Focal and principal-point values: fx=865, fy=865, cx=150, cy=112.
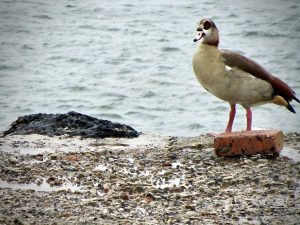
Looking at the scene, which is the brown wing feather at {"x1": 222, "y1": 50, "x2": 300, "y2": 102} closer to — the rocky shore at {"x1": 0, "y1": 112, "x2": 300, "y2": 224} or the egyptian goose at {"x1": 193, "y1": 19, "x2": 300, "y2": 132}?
the egyptian goose at {"x1": 193, "y1": 19, "x2": 300, "y2": 132}

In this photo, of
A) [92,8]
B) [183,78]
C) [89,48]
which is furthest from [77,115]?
[92,8]

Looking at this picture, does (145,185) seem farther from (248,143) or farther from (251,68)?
(251,68)

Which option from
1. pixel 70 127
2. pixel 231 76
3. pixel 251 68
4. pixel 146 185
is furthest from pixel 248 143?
→ pixel 70 127

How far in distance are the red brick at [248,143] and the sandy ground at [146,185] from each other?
0.10m

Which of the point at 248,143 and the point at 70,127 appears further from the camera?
the point at 70,127

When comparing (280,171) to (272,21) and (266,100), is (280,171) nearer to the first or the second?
(266,100)

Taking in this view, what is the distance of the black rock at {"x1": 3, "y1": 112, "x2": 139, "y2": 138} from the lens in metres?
13.0

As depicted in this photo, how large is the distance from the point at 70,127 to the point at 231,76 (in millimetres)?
3133

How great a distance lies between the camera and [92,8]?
38469mm

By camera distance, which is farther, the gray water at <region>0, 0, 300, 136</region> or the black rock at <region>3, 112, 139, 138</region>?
the gray water at <region>0, 0, 300, 136</region>

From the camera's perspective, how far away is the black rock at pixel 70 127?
13008 millimetres

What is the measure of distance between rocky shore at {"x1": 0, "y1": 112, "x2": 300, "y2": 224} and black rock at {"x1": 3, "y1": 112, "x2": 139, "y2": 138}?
3.26 feet

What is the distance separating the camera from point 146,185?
9453 millimetres

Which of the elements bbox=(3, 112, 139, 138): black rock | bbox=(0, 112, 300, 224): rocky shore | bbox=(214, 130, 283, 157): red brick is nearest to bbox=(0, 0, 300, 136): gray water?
bbox=(3, 112, 139, 138): black rock
